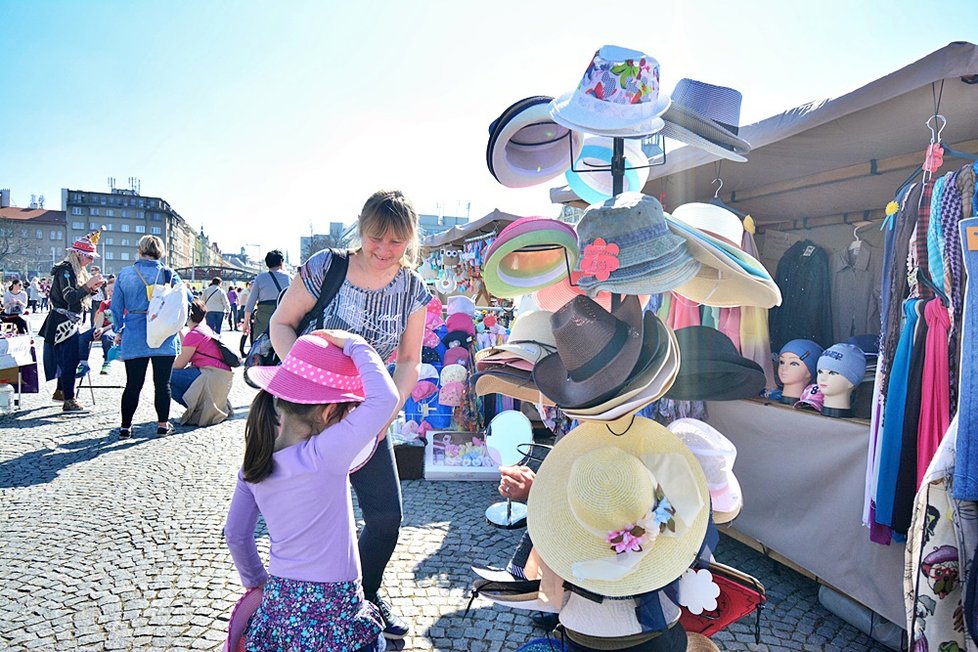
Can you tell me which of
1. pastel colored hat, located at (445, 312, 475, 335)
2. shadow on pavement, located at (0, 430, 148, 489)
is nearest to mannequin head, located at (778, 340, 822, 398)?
pastel colored hat, located at (445, 312, 475, 335)

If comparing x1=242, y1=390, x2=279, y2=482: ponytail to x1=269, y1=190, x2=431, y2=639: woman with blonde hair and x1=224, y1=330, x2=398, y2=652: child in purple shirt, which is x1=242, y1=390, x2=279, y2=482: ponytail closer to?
x1=224, y1=330, x2=398, y2=652: child in purple shirt

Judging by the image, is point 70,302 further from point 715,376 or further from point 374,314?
point 715,376

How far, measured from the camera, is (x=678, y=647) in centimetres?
148

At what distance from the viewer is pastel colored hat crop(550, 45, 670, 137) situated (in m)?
1.50

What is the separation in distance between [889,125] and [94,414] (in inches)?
276

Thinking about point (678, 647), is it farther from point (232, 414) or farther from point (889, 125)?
point (232, 414)

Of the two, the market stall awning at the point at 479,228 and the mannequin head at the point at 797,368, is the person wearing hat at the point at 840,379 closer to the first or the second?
the mannequin head at the point at 797,368

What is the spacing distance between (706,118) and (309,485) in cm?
166

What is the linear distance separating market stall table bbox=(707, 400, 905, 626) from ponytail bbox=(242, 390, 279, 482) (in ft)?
7.83

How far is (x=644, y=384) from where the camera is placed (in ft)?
3.98

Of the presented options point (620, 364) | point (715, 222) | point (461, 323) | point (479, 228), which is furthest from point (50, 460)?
point (479, 228)

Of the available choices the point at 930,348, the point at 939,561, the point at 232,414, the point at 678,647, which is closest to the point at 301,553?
the point at 678,647

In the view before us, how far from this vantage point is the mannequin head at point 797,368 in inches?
113

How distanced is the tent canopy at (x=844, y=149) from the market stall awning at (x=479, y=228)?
114 inches
